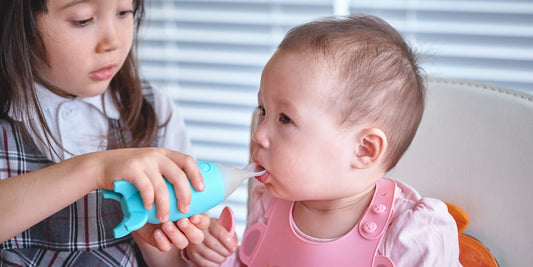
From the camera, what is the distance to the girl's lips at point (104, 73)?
39.6 inches

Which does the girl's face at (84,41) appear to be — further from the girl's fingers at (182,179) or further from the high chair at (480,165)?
the high chair at (480,165)

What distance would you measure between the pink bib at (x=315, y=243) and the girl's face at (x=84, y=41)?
1.28 feet

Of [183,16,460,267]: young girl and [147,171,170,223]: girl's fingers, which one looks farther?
[183,16,460,267]: young girl

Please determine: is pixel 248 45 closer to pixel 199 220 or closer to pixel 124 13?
pixel 124 13

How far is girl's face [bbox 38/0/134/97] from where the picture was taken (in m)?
0.94

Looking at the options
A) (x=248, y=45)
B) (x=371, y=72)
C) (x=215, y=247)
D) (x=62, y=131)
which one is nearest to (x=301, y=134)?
(x=371, y=72)

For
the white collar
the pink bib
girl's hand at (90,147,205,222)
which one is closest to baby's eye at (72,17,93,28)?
the white collar

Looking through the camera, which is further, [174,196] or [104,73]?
[104,73]

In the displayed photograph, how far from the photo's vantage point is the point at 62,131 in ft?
3.43

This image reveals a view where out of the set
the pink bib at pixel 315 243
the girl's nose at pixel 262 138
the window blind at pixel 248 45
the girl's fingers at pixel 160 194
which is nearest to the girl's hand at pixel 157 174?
the girl's fingers at pixel 160 194

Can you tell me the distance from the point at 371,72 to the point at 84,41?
1.60ft

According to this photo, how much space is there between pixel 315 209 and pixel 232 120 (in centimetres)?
101

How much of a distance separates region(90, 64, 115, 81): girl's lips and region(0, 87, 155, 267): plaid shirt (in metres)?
0.16

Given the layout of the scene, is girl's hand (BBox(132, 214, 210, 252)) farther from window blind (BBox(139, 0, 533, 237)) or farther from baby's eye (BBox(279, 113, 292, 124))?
window blind (BBox(139, 0, 533, 237))
